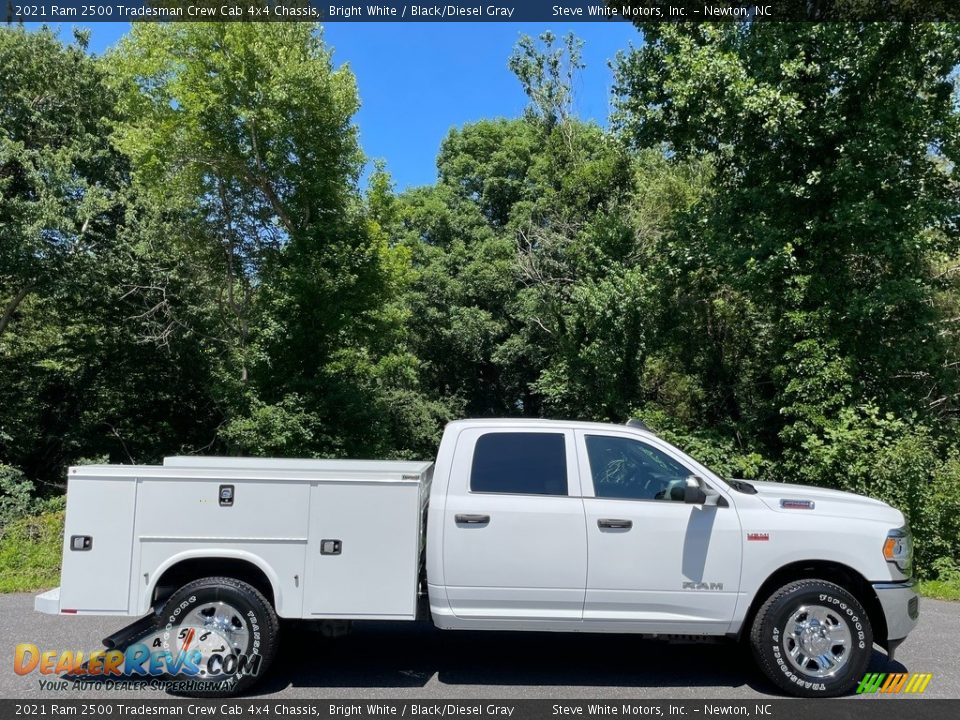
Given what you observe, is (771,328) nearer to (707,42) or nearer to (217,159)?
(707,42)

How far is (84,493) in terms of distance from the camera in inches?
200

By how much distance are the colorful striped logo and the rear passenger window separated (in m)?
2.69

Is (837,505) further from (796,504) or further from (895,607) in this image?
(895,607)

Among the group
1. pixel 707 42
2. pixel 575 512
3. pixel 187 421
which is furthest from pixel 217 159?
pixel 575 512

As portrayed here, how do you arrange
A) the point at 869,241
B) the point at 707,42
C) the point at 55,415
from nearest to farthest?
the point at 869,241
the point at 707,42
the point at 55,415

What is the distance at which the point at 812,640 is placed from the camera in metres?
5.20

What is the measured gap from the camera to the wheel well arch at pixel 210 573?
17.3 feet

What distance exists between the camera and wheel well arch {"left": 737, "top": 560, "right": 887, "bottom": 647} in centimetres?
530

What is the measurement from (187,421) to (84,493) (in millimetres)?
19640

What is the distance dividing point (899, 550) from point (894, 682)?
3.50 feet

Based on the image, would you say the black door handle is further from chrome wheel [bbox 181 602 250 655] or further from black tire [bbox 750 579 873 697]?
chrome wheel [bbox 181 602 250 655]

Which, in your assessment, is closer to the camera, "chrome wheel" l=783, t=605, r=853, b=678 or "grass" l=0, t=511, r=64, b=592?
"chrome wheel" l=783, t=605, r=853, b=678
